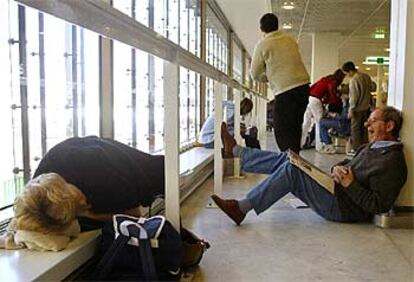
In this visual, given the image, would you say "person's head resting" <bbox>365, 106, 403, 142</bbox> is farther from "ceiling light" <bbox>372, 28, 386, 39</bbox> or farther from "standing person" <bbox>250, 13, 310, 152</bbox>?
"ceiling light" <bbox>372, 28, 386, 39</bbox>

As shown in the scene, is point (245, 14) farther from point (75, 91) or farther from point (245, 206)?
point (75, 91)

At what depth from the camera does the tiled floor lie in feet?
7.20

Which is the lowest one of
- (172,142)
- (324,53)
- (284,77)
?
(172,142)

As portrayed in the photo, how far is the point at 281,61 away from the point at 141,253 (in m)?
2.54

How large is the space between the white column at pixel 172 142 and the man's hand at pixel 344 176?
116 cm

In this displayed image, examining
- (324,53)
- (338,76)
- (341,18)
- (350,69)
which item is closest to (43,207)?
(350,69)

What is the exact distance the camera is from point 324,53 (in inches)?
521

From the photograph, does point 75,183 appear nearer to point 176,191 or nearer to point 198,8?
point 176,191

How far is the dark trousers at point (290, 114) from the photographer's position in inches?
158

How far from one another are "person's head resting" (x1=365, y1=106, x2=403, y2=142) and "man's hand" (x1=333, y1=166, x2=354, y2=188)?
0.99ft

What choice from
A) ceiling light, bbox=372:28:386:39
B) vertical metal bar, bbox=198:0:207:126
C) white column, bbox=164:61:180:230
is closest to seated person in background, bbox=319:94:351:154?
vertical metal bar, bbox=198:0:207:126

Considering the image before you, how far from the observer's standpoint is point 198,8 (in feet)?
23.2

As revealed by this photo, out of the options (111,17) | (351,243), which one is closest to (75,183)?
(111,17)

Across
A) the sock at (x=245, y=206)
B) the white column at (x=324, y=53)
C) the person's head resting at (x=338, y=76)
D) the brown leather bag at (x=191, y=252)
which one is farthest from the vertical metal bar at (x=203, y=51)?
the white column at (x=324, y=53)
